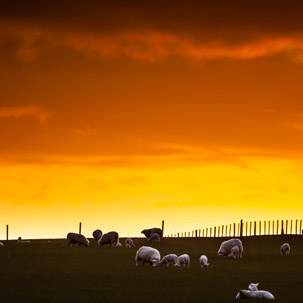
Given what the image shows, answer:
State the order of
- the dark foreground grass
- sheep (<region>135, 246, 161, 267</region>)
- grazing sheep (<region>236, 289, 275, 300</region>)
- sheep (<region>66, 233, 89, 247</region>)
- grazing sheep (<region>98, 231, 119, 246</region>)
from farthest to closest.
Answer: grazing sheep (<region>98, 231, 119, 246</region>)
sheep (<region>66, 233, 89, 247</region>)
sheep (<region>135, 246, 161, 267</region>)
the dark foreground grass
grazing sheep (<region>236, 289, 275, 300</region>)

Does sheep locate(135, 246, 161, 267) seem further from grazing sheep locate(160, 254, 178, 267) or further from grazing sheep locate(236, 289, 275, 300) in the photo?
grazing sheep locate(236, 289, 275, 300)

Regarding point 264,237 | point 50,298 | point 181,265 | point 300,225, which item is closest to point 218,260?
point 181,265

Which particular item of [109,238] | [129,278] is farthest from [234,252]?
[109,238]

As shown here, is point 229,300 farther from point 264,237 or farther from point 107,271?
point 264,237

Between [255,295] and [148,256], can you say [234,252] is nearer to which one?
[148,256]

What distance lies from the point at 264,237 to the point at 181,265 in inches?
1352

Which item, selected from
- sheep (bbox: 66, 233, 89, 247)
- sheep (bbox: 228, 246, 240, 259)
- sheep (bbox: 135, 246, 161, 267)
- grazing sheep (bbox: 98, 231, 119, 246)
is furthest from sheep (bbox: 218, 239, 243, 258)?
sheep (bbox: 66, 233, 89, 247)

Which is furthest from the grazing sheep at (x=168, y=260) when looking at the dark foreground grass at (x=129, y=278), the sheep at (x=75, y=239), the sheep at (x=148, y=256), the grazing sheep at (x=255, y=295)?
the sheep at (x=75, y=239)

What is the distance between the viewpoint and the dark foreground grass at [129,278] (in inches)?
1045

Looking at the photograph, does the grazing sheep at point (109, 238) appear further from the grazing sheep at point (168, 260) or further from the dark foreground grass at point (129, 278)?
the grazing sheep at point (168, 260)

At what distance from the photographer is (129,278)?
32906 millimetres

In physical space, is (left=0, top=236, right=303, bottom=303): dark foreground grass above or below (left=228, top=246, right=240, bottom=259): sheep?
below

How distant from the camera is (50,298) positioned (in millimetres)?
25688

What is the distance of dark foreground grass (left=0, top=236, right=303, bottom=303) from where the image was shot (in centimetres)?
2655
